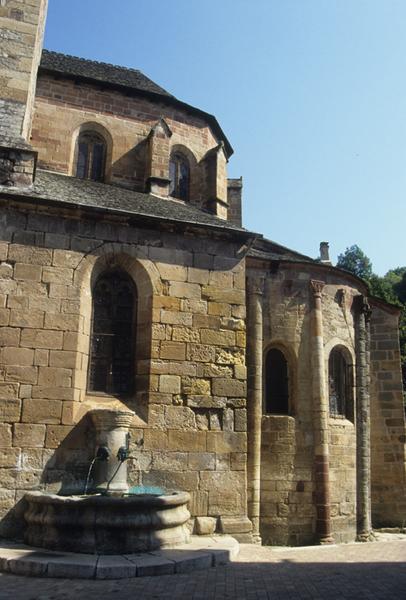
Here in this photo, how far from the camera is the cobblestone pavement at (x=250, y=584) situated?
5.50 metres

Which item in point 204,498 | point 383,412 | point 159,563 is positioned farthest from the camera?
point 383,412

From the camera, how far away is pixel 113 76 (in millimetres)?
15055

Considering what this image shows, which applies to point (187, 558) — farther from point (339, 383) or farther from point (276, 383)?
point (339, 383)

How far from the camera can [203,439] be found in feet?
28.3

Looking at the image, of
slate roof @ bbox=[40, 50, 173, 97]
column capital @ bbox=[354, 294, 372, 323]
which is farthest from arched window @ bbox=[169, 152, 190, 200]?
column capital @ bbox=[354, 294, 372, 323]

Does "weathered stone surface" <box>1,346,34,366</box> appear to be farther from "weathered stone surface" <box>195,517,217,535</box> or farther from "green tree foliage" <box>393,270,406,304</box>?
"green tree foliage" <box>393,270,406,304</box>

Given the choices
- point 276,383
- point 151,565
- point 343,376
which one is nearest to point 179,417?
point 151,565

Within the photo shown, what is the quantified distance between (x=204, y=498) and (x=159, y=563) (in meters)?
2.16

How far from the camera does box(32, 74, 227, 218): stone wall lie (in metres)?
13.2

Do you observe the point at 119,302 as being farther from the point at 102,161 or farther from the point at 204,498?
the point at 102,161

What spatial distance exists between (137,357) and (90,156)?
273 inches

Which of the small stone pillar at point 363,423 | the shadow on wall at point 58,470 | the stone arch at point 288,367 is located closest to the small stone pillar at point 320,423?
the stone arch at point 288,367

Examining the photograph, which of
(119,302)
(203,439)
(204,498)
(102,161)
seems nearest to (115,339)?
(119,302)

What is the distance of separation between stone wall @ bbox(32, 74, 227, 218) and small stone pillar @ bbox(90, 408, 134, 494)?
23.5 ft
